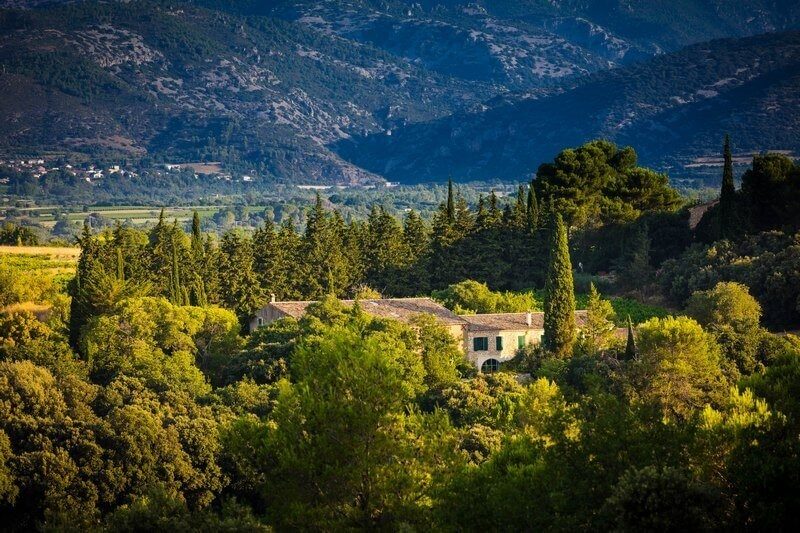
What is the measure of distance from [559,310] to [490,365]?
491 cm

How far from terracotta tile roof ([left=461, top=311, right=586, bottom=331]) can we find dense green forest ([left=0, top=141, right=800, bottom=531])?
2.49 metres

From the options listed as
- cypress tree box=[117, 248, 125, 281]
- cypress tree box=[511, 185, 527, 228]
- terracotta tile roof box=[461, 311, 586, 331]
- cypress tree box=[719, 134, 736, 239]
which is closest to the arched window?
terracotta tile roof box=[461, 311, 586, 331]

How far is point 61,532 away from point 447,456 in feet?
34.2

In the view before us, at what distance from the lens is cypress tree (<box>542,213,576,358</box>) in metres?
62.6

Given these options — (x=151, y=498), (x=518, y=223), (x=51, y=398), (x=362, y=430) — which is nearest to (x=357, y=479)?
(x=362, y=430)

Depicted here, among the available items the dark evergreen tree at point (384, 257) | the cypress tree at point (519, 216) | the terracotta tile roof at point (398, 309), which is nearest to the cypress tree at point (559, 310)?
the terracotta tile roof at point (398, 309)

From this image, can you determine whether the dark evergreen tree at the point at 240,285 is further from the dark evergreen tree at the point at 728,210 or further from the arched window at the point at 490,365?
the dark evergreen tree at the point at 728,210

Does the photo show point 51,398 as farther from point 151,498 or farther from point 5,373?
point 151,498

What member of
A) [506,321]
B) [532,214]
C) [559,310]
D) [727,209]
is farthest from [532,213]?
[559,310]

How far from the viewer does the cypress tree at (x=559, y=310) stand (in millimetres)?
62562

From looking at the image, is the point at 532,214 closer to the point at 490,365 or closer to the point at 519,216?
the point at 519,216

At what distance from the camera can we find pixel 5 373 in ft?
179

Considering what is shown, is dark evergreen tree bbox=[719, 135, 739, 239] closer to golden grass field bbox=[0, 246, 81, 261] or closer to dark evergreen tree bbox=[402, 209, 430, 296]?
dark evergreen tree bbox=[402, 209, 430, 296]

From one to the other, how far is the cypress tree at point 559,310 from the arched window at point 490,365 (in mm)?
3103
